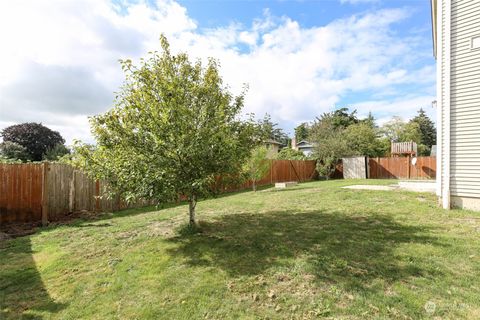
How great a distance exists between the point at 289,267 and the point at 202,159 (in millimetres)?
2491

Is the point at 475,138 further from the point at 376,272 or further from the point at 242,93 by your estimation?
the point at 242,93

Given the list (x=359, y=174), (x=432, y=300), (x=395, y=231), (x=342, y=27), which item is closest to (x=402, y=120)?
(x=359, y=174)

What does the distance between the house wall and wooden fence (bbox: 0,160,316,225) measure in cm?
587

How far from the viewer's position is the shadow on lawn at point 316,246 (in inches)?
153

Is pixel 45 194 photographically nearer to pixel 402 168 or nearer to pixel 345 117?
pixel 402 168

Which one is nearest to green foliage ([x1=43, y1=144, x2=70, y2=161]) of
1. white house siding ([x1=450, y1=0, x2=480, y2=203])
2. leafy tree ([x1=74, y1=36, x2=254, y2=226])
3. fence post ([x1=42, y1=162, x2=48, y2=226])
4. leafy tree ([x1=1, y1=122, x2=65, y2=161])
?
leafy tree ([x1=1, y1=122, x2=65, y2=161])

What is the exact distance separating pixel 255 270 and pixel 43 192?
7541 millimetres

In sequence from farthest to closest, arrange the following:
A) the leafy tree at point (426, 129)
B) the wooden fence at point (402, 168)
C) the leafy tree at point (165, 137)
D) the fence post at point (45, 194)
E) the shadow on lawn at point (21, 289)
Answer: the leafy tree at point (426, 129) < the wooden fence at point (402, 168) < the fence post at point (45, 194) < the leafy tree at point (165, 137) < the shadow on lawn at point (21, 289)

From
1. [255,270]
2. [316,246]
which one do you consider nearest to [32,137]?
[255,270]

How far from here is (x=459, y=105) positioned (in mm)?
7195

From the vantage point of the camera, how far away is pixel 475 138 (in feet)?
22.6

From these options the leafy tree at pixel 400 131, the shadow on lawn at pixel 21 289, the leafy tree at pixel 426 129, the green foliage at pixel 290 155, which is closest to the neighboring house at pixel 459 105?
the shadow on lawn at pixel 21 289

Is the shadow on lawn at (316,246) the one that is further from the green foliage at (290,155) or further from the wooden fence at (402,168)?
the green foliage at (290,155)

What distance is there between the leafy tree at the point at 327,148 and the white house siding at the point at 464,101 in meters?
15.7
